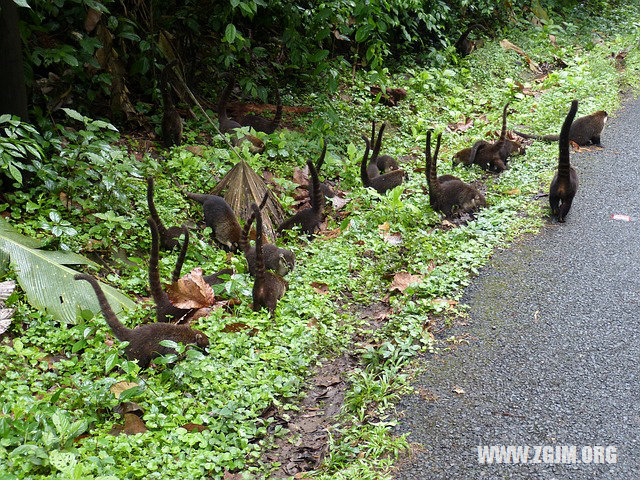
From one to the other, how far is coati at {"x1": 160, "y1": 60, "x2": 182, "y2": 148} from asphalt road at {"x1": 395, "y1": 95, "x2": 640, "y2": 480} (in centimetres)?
368

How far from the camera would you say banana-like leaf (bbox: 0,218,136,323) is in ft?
14.8

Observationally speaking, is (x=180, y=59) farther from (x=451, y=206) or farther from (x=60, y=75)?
(x=451, y=206)

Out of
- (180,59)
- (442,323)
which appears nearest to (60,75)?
(180,59)

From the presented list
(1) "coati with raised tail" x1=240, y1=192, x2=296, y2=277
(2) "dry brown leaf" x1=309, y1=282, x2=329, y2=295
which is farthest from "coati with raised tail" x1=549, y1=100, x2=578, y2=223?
(1) "coati with raised tail" x1=240, y1=192, x2=296, y2=277

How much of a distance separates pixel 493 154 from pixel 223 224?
2982mm

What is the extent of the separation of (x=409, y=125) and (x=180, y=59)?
9.75ft

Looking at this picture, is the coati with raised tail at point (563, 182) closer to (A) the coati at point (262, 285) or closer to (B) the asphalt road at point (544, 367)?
(B) the asphalt road at point (544, 367)

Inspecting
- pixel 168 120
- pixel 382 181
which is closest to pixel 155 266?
pixel 382 181

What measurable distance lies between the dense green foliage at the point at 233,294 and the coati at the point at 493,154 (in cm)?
13

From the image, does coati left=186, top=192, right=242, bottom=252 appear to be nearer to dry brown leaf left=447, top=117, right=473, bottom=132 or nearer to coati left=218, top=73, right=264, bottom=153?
coati left=218, top=73, right=264, bottom=153

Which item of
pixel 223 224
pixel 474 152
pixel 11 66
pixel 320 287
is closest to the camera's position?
pixel 320 287

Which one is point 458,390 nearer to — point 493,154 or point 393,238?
point 393,238

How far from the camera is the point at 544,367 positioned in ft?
12.4

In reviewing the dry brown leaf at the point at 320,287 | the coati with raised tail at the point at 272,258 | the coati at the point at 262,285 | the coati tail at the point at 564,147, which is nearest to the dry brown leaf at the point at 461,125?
the coati tail at the point at 564,147
